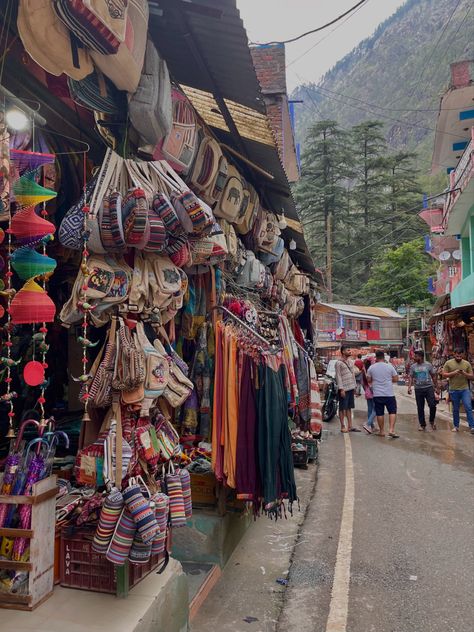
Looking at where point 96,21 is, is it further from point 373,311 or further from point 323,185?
point 323,185

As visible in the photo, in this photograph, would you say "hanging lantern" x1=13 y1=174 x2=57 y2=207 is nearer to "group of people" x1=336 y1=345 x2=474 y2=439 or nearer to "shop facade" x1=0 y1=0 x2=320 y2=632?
"shop facade" x1=0 y1=0 x2=320 y2=632

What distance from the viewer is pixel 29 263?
247 cm

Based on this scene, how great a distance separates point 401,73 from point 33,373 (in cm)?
15509

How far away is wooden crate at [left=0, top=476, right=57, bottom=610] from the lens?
2361 millimetres

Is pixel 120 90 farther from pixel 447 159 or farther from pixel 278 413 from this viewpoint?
pixel 447 159

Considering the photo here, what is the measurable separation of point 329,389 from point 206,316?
886cm

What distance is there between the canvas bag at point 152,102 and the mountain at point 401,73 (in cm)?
10048

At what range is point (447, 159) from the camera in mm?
22297

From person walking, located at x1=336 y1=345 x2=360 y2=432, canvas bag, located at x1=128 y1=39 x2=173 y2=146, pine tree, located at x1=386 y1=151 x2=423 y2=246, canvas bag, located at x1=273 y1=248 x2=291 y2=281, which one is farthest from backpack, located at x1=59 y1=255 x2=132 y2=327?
pine tree, located at x1=386 y1=151 x2=423 y2=246

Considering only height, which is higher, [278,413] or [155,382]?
[155,382]

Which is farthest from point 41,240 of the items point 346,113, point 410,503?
point 346,113

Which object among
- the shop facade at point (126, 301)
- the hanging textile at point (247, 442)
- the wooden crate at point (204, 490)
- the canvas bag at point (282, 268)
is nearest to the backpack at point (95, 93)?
the shop facade at point (126, 301)

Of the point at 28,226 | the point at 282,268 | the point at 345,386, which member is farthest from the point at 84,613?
the point at 345,386

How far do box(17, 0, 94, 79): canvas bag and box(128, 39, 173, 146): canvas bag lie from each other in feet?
1.75
